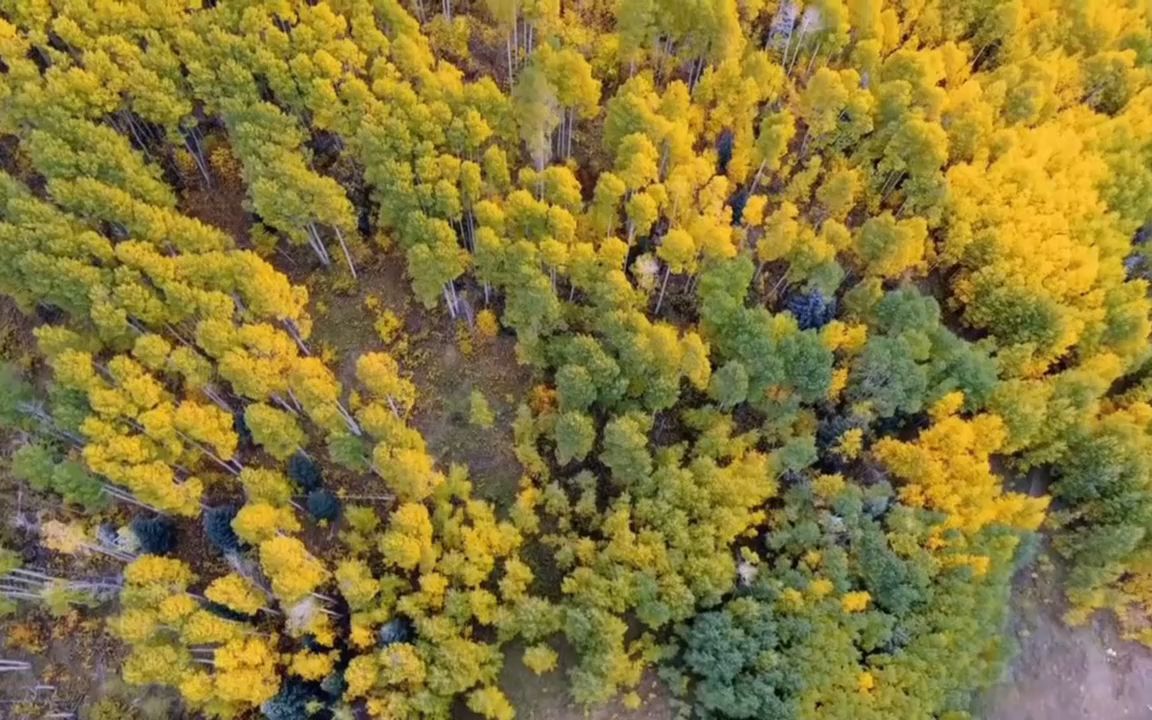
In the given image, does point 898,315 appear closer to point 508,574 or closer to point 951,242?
point 951,242

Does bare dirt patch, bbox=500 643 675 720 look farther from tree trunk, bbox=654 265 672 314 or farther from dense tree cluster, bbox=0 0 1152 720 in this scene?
tree trunk, bbox=654 265 672 314

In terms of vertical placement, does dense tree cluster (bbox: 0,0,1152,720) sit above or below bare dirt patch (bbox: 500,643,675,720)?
above

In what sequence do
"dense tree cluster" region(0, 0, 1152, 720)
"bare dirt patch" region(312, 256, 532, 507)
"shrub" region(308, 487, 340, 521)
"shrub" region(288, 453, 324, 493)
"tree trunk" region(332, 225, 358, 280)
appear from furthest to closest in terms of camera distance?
1. "tree trunk" region(332, 225, 358, 280)
2. "bare dirt patch" region(312, 256, 532, 507)
3. "shrub" region(288, 453, 324, 493)
4. "shrub" region(308, 487, 340, 521)
5. "dense tree cluster" region(0, 0, 1152, 720)

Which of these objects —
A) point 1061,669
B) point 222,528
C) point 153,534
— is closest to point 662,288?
point 222,528

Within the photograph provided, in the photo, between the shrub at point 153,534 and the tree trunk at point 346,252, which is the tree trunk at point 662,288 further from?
the shrub at point 153,534

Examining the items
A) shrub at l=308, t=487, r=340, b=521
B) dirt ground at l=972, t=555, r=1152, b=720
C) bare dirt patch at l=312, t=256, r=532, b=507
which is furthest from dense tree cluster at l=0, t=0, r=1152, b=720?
dirt ground at l=972, t=555, r=1152, b=720

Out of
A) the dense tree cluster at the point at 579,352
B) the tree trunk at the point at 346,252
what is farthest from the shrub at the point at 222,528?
the tree trunk at the point at 346,252

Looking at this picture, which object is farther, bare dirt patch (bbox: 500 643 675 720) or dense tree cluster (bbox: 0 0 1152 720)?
bare dirt patch (bbox: 500 643 675 720)
